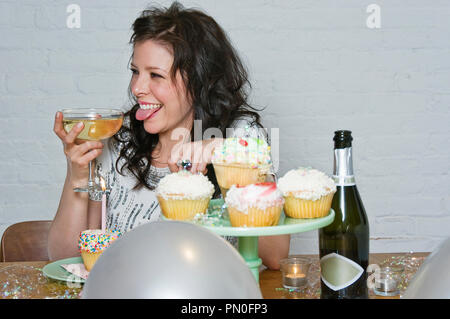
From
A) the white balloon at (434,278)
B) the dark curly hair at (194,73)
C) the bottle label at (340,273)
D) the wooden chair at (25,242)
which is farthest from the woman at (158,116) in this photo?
the white balloon at (434,278)

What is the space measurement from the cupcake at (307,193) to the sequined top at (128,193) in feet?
1.96

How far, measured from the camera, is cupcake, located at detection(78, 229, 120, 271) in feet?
3.37

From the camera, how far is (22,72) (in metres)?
2.11

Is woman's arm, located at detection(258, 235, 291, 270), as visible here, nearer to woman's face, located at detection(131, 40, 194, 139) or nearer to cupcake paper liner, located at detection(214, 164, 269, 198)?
cupcake paper liner, located at detection(214, 164, 269, 198)

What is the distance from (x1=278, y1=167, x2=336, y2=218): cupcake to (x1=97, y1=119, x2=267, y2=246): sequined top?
1.96 feet

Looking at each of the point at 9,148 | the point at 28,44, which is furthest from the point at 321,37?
the point at 9,148

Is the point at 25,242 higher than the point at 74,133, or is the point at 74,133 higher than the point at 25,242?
the point at 74,133

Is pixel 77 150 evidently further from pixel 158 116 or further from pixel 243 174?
pixel 243 174

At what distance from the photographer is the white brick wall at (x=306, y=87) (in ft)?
6.90

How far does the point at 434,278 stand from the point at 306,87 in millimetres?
1670

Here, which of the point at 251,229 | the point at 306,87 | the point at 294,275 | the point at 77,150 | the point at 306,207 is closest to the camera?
the point at 251,229

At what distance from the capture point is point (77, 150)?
4.25ft

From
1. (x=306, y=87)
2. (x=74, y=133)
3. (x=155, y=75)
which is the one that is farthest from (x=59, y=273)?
(x=306, y=87)
